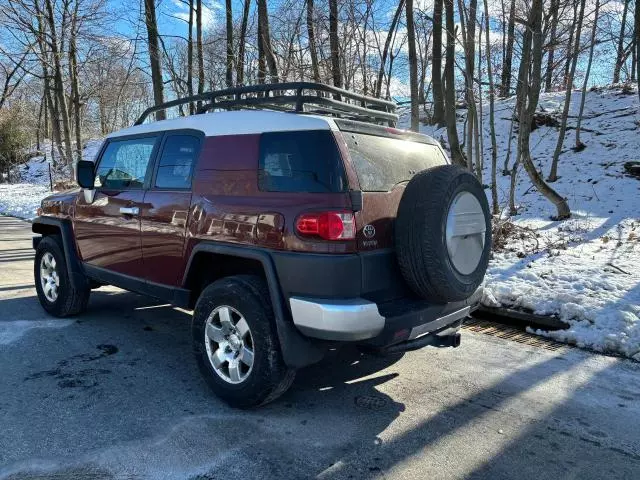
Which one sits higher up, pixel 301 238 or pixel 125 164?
pixel 125 164

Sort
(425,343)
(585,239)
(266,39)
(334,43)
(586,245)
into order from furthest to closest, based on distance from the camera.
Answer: (266,39)
(334,43)
(585,239)
(586,245)
(425,343)

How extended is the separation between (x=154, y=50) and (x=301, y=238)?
16.5 meters

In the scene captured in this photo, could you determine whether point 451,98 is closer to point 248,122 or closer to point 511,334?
point 511,334

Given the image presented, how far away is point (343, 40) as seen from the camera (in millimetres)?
14539

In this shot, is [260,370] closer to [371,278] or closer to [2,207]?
[371,278]

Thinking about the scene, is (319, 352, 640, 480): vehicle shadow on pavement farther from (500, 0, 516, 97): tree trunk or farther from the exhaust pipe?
(500, 0, 516, 97): tree trunk

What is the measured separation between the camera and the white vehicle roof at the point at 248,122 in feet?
10.6

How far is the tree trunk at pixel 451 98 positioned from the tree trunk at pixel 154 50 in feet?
30.7

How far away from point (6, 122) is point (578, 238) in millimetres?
37000

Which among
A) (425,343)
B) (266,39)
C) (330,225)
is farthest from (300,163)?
(266,39)

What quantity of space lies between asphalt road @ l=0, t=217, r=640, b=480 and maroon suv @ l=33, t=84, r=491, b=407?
38 cm

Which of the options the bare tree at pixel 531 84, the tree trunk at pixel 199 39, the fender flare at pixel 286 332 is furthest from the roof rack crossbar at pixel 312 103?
the tree trunk at pixel 199 39

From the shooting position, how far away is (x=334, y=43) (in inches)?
555

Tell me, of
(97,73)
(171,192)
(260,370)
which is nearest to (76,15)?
(97,73)
